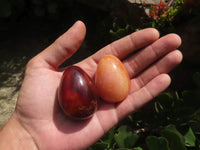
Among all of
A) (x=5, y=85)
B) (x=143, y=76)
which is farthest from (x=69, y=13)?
(x=143, y=76)

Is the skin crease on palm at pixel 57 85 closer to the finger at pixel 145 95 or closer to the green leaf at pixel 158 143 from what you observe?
the finger at pixel 145 95

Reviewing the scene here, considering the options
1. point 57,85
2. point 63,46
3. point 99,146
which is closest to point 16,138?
point 57,85

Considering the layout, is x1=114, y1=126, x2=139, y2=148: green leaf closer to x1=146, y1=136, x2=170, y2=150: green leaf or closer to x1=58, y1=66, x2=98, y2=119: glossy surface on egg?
x1=146, y1=136, x2=170, y2=150: green leaf

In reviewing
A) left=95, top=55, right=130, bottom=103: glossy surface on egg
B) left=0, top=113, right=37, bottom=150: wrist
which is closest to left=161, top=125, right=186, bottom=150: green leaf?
left=95, top=55, right=130, bottom=103: glossy surface on egg

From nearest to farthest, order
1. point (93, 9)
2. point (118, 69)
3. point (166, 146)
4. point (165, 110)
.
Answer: point (166, 146) → point (118, 69) → point (165, 110) → point (93, 9)

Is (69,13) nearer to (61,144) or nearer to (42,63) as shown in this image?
(42,63)
